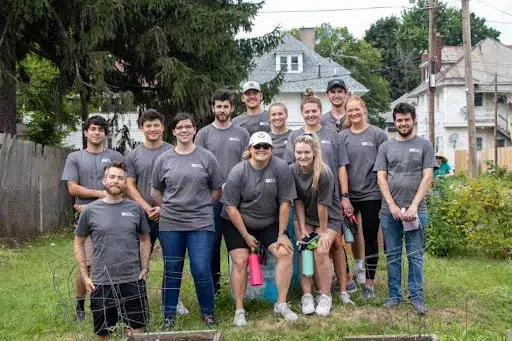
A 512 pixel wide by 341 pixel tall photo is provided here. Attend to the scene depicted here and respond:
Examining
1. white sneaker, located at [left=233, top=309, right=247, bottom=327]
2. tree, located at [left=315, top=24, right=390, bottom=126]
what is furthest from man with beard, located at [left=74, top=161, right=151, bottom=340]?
tree, located at [left=315, top=24, right=390, bottom=126]

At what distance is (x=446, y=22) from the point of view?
71.6m

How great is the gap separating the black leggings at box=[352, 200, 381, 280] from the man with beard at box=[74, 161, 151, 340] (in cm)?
252

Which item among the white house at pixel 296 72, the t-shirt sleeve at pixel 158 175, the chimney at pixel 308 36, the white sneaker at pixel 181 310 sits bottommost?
the white sneaker at pixel 181 310

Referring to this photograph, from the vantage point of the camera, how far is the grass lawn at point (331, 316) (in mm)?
6258

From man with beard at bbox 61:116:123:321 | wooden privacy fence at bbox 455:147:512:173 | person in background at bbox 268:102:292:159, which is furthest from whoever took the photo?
wooden privacy fence at bbox 455:147:512:173

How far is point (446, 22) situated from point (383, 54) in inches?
286

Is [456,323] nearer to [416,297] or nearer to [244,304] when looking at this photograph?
[416,297]

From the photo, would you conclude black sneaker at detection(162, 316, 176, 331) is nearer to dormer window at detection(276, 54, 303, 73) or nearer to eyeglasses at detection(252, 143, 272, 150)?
eyeglasses at detection(252, 143, 272, 150)

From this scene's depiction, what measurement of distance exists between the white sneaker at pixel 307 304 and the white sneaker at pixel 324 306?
0.17 ft

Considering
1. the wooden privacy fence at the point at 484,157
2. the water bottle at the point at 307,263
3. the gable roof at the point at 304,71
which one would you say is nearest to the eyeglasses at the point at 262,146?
the water bottle at the point at 307,263

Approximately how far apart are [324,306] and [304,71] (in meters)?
42.1

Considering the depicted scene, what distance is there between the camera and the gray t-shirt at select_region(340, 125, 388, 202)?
7301 mm

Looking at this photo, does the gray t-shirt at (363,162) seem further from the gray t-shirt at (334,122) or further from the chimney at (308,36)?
the chimney at (308,36)

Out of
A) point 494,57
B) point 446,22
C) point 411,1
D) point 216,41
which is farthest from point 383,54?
point 216,41
